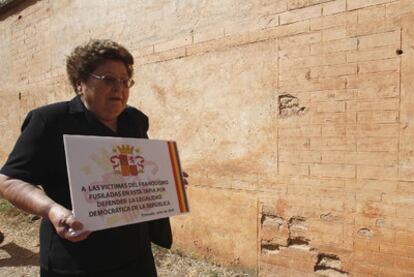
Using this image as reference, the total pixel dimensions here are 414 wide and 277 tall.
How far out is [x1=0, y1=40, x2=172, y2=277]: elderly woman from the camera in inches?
69.3

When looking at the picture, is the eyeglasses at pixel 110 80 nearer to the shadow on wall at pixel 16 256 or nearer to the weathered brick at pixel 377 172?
the weathered brick at pixel 377 172

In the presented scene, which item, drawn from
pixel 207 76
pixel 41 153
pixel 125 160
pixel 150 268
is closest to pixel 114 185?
pixel 125 160

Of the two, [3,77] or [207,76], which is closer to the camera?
[207,76]

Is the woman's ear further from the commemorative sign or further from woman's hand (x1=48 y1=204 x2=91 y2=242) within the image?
woman's hand (x1=48 y1=204 x2=91 y2=242)

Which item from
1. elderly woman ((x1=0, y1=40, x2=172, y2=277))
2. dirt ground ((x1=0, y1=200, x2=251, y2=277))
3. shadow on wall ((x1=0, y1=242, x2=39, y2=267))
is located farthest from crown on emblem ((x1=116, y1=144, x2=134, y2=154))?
shadow on wall ((x1=0, y1=242, x2=39, y2=267))

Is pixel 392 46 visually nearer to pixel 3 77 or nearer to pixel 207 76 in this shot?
pixel 207 76

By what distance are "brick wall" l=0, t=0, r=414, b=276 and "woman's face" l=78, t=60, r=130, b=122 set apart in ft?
6.69

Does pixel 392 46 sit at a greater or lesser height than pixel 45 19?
lesser

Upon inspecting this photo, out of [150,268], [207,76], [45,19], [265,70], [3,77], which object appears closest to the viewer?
[150,268]

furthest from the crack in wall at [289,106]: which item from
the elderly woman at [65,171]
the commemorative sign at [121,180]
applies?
the elderly woman at [65,171]

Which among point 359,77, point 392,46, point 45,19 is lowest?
point 359,77

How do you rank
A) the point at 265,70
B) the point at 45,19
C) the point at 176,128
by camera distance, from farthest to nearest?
the point at 45,19
the point at 176,128
the point at 265,70

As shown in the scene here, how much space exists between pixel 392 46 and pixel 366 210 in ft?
4.21

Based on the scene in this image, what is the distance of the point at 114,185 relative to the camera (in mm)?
1828
